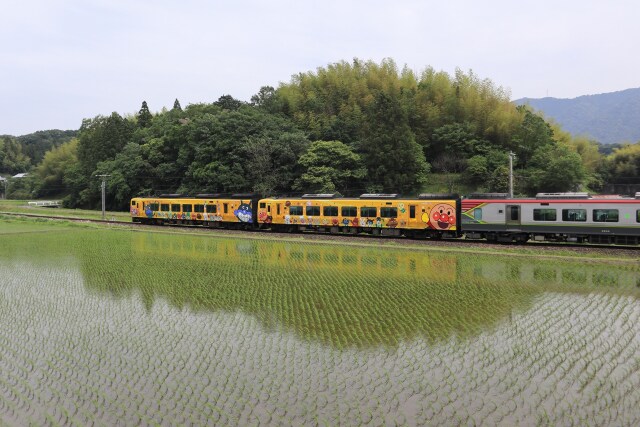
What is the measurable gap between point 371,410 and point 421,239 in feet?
61.6

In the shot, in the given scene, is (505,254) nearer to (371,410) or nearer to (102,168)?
(371,410)

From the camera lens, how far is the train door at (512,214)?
22.2 metres

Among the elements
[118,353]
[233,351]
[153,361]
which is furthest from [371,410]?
[118,353]

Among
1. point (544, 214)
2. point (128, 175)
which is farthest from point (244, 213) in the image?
point (128, 175)

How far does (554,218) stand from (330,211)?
10990mm

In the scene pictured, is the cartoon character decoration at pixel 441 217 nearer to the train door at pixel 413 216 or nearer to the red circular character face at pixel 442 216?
the red circular character face at pixel 442 216

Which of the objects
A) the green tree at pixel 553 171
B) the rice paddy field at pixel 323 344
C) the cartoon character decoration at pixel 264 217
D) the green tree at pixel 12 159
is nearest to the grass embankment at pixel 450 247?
the rice paddy field at pixel 323 344

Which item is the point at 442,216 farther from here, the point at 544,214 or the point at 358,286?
the point at 358,286

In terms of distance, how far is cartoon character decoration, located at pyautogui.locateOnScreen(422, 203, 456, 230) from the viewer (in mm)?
23755

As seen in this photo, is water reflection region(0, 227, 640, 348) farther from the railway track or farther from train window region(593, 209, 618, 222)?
train window region(593, 209, 618, 222)

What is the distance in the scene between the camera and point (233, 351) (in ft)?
29.3

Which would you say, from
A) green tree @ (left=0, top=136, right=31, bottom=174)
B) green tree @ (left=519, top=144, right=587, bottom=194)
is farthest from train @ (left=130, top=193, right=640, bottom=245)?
green tree @ (left=0, top=136, right=31, bottom=174)

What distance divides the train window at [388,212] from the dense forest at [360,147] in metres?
15.0

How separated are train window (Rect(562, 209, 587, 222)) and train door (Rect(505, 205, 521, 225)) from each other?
71.8 inches
